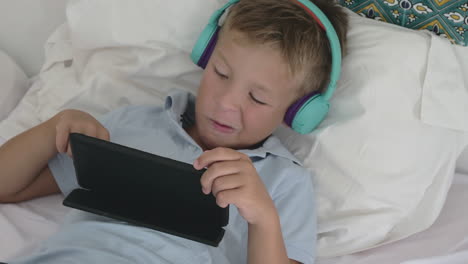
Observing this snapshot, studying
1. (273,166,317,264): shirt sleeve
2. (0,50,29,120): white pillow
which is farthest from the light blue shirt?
(0,50,29,120): white pillow

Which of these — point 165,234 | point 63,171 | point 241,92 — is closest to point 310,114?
point 241,92

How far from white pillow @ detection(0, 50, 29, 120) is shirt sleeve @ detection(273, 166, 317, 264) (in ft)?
2.63

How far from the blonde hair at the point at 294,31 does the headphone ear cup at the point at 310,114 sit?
0.14ft

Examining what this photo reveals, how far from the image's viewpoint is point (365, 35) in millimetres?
1232

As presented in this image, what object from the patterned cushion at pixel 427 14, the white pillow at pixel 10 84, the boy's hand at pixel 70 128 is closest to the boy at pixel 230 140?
the boy's hand at pixel 70 128

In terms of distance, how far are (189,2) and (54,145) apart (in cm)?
50

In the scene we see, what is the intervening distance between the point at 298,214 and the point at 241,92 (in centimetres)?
28

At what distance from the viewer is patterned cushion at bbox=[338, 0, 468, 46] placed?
1.18m

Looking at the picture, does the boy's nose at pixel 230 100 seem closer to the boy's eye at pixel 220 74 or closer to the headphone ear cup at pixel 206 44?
the boy's eye at pixel 220 74

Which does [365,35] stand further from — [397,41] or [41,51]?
[41,51]

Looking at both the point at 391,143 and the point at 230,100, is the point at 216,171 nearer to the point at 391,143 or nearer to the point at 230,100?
the point at 230,100

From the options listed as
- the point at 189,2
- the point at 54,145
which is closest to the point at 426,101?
the point at 189,2

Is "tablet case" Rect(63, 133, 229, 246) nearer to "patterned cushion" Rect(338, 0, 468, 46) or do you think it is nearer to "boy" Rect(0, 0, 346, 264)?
"boy" Rect(0, 0, 346, 264)

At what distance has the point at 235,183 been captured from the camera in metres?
0.87
